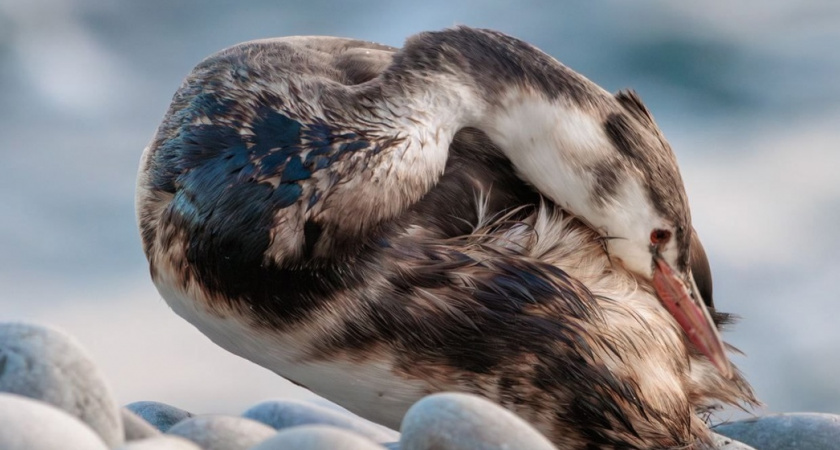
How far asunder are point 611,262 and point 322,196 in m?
1.01

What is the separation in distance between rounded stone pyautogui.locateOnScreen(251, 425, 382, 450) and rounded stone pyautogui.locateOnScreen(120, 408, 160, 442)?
0.71m

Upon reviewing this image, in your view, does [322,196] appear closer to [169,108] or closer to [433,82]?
[433,82]

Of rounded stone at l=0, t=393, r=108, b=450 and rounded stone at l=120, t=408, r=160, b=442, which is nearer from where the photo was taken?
rounded stone at l=0, t=393, r=108, b=450

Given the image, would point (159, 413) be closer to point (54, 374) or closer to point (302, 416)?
point (302, 416)

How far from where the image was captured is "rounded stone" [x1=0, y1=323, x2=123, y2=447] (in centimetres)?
Answer: 220

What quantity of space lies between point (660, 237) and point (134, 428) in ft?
5.63

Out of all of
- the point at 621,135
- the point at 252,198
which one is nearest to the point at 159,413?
the point at 252,198

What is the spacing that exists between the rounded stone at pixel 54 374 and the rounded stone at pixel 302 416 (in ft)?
4.41

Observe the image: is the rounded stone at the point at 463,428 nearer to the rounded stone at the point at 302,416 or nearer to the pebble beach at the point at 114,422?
the pebble beach at the point at 114,422

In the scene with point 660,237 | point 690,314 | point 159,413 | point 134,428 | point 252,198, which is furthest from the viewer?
point 159,413

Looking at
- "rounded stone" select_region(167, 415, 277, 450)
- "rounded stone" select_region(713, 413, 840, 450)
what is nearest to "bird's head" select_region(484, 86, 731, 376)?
"rounded stone" select_region(713, 413, 840, 450)

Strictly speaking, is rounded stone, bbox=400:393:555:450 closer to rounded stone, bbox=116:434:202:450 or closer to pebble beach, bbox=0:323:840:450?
pebble beach, bbox=0:323:840:450

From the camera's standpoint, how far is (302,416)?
359 centimetres

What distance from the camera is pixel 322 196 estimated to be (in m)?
2.98
